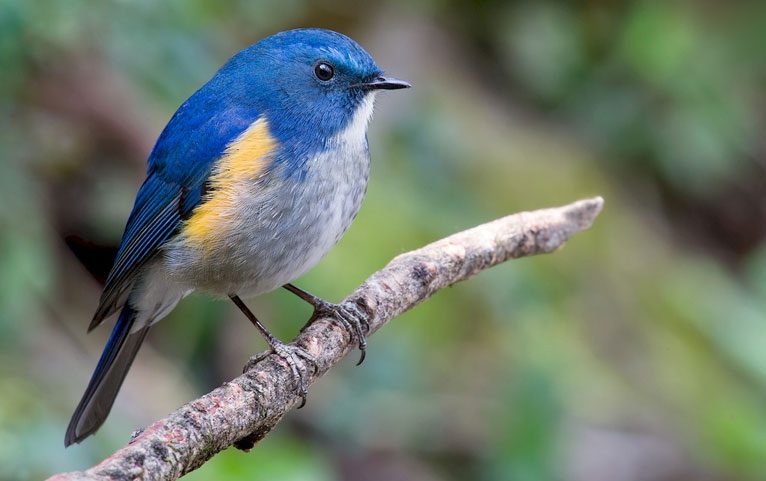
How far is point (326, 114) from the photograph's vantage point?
3.29 meters

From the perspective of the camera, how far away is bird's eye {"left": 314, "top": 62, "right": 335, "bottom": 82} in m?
3.34

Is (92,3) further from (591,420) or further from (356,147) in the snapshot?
(591,420)

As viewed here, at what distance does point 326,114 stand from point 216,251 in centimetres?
52

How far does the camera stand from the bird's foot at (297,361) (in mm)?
2787

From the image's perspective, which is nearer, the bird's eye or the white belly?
the white belly

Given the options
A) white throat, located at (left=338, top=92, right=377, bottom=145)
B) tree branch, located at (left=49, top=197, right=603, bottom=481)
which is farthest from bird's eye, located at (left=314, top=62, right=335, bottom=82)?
tree branch, located at (left=49, top=197, right=603, bottom=481)

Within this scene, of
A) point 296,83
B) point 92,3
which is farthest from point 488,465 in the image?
point 92,3

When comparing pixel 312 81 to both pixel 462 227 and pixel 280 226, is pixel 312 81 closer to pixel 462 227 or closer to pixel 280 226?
pixel 280 226

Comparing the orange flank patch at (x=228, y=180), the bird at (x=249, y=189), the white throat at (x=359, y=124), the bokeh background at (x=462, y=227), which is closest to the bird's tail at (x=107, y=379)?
the bird at (x=249, y=189)

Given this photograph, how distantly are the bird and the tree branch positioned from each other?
0.35 ft

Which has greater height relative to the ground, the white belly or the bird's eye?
the bird's eye

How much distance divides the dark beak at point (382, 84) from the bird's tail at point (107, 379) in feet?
3.30

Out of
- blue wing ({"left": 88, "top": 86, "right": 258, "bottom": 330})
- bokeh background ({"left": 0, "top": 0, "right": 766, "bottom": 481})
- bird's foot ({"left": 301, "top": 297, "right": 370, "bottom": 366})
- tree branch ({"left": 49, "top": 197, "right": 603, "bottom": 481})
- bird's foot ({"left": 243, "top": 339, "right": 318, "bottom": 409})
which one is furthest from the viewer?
bokeh background ({"left": 0, "top": 0, "right": 766, "bottom": 481})

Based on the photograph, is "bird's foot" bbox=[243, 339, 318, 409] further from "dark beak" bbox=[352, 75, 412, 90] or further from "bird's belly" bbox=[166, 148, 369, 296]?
"dark beak" bbox=[352, 75, 412, 90]
